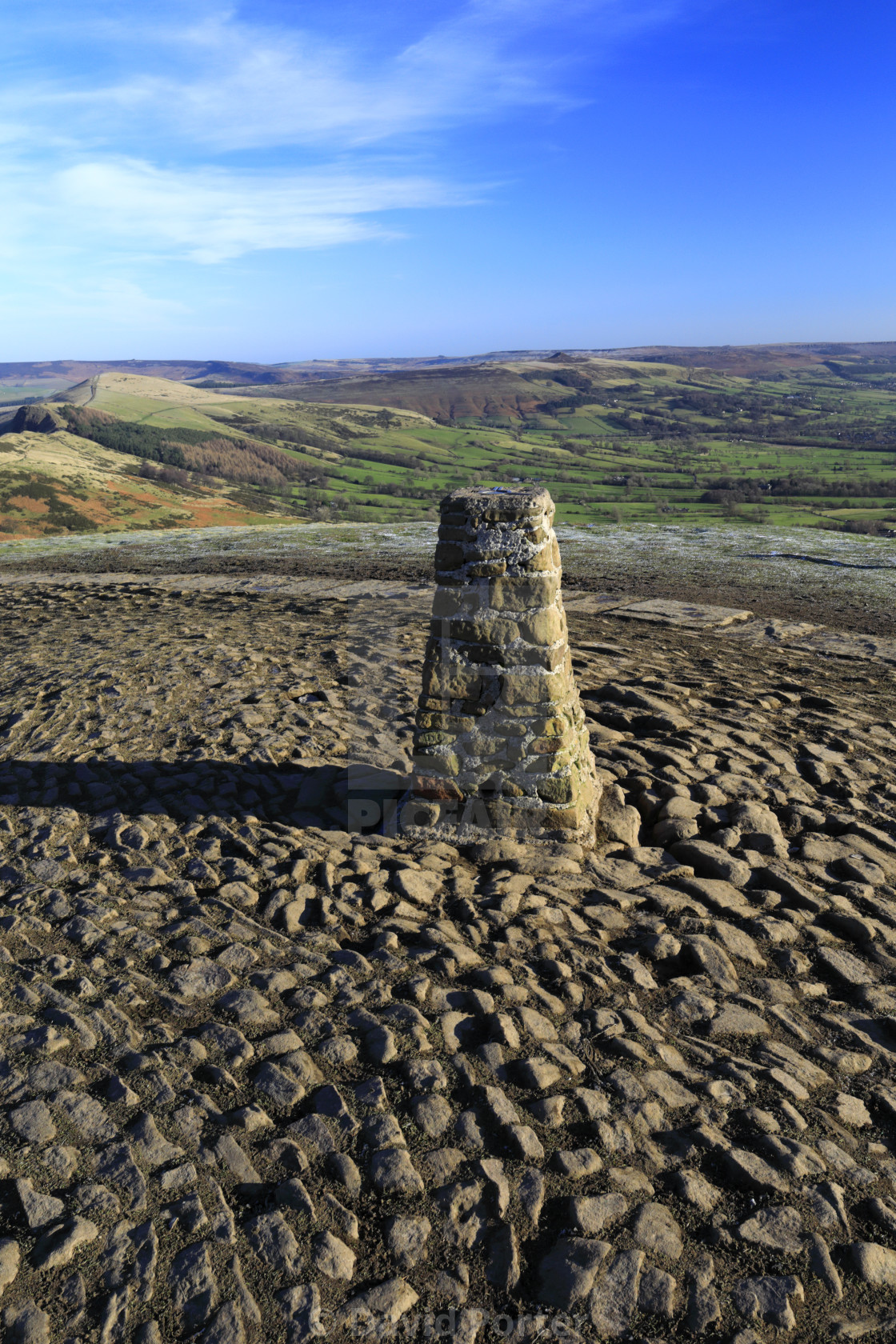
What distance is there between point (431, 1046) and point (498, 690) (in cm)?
215

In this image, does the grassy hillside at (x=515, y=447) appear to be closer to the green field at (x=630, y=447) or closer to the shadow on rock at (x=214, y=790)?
the green field at (x=630, y=447)

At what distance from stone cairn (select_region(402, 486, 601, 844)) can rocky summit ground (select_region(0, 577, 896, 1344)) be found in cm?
31

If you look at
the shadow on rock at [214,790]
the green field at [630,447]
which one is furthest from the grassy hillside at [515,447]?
the shadow on rock at [214,790]

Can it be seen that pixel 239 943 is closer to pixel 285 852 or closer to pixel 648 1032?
pixel 285 852

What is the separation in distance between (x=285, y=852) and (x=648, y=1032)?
2.51m

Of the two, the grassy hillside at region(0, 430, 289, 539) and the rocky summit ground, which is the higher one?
the rocky summit ground

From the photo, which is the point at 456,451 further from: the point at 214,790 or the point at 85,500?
the point at 214,790

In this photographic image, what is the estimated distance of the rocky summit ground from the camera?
9.37 ft

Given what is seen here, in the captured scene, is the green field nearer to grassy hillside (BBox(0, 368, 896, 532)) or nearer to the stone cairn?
grassy hillside (BBox(0, 368, 896, 532))

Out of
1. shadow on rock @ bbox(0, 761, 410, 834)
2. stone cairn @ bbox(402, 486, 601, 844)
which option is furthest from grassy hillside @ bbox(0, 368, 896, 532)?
stone cairn @ bbox(402, 486, 601, 844)

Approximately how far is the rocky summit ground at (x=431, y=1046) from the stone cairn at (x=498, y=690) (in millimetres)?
307

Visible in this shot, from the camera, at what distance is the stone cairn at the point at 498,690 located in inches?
193

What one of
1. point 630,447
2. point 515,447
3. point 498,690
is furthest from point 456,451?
point 498,690

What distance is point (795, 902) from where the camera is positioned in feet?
16.6
